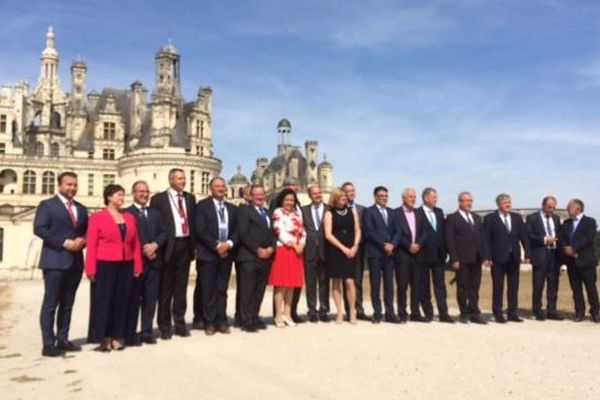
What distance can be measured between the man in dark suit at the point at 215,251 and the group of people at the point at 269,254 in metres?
0.02

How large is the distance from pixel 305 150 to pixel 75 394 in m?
63.1

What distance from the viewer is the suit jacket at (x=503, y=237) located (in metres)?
11.6

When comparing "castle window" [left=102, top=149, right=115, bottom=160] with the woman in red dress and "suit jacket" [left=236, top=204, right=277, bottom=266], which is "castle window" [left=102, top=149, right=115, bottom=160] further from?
"suit jacket" [left=236, top=204, right=277, bottom=266]

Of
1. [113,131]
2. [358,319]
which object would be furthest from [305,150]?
[358,319]

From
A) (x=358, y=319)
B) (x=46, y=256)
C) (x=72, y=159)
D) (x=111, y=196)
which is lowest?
(x=358, y=319)

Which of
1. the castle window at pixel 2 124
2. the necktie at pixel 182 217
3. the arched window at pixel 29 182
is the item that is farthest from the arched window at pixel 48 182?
the necktie at pixel 182 217

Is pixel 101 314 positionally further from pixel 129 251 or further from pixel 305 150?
pixel 305 150

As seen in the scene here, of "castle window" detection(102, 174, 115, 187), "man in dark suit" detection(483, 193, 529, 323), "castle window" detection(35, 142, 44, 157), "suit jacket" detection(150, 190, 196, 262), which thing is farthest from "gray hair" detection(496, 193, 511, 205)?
"castle window" detection(35, 142, 44, 157)

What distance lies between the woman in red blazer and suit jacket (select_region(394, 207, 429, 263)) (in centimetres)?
492

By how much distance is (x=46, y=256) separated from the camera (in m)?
8.19

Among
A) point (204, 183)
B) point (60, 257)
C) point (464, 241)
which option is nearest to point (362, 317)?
point (464, 241)

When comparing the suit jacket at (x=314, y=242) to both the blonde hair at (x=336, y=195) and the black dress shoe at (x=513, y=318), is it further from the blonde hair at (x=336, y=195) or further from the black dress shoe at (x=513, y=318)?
the black dress shoe at (x=513, y=318)

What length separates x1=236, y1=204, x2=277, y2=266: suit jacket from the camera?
10.1 metres

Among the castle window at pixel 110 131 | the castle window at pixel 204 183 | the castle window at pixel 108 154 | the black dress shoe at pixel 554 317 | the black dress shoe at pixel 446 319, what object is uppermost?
the castle window at pixel 110 131
